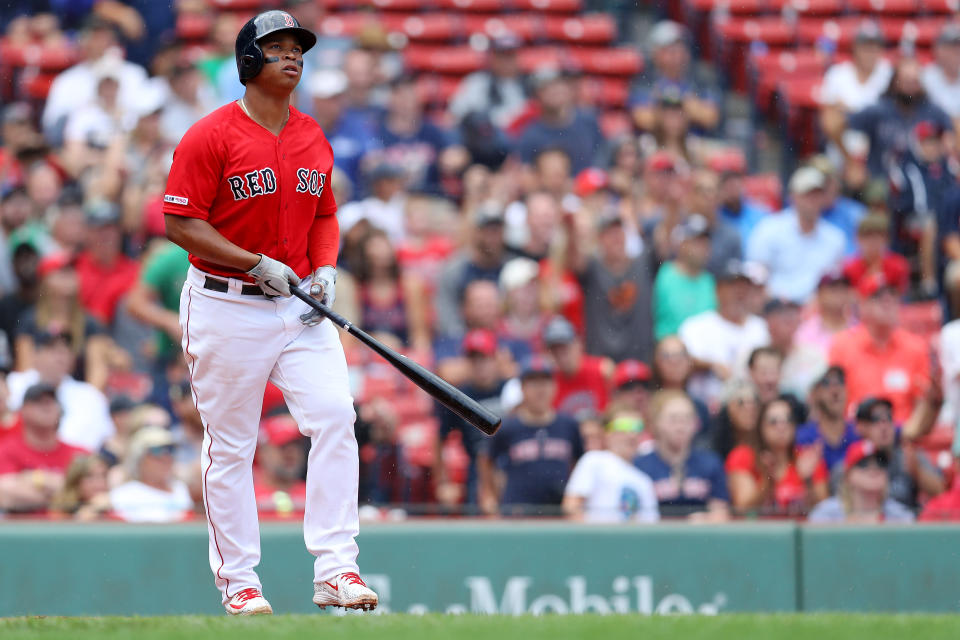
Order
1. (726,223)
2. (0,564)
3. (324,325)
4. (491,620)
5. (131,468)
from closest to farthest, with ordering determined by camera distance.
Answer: (491,620) < (324,325) < (0,564) < (131,468) < (726,223)

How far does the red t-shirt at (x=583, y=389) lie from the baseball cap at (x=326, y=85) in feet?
9.53

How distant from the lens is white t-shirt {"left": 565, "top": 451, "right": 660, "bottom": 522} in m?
A: 7.11

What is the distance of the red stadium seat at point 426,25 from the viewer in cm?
1235

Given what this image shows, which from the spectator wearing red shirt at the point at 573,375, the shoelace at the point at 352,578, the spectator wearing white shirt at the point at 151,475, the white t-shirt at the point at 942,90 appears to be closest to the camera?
the shoelace at the point at 352,578

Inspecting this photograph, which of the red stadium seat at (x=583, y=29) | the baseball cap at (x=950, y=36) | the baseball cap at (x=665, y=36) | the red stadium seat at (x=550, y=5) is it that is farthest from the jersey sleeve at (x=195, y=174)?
the red stadium seat at (x=550, y=5)

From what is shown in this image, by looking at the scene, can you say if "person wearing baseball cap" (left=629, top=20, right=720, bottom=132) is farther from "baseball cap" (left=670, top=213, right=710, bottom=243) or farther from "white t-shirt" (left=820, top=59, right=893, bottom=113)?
"baseball cap" (left=670, top=213, right=710, bottom=243)

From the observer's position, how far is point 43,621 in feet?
15.1

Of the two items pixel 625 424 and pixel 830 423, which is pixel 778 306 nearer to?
pixel 830 423

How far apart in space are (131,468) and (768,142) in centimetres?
664

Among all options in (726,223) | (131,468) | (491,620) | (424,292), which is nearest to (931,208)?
(726,223)

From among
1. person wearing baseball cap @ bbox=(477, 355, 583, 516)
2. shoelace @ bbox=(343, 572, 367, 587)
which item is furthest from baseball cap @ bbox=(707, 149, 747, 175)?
shoelace @ bbox=(343, 572, 367, 587)

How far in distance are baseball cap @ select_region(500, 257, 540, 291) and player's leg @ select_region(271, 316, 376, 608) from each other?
3.67 meters

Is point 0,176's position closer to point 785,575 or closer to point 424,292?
point 424,292

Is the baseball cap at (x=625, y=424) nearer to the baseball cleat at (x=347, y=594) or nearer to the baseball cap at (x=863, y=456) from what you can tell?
the baseball cap at (x=863, y=456)
